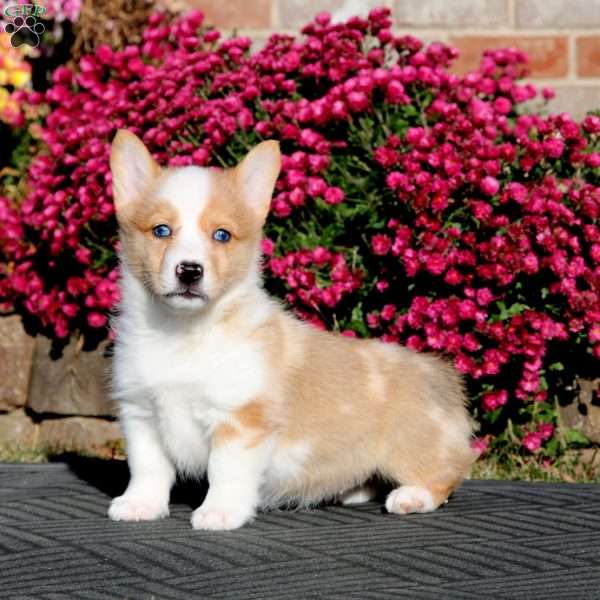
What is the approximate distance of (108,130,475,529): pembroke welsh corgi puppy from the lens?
395 centimetres

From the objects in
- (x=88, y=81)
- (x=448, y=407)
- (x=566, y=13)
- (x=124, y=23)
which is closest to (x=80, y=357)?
(x=88, y=81)

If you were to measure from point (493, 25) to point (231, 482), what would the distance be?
3846 millimetres

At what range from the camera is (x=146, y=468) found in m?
4.14

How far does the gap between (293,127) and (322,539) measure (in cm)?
238

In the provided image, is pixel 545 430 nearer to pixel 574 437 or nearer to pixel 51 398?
pixel 574 437

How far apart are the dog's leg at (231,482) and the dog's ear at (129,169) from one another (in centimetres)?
90

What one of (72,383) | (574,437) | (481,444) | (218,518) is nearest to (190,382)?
(218,518)

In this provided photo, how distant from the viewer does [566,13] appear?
682cm

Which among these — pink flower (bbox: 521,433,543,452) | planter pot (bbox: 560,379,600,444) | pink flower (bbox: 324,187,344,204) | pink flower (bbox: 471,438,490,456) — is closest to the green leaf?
planter pot (bbox: 560,379,600,444)

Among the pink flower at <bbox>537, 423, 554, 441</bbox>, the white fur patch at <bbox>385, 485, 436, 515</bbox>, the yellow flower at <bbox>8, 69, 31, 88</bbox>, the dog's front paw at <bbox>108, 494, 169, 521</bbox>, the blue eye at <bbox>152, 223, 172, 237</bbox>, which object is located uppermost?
the yellow flower at <bbox>8, 69, 31, 88</bbox>

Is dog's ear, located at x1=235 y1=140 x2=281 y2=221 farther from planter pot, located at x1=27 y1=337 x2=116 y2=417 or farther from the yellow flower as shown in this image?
the yellow flower

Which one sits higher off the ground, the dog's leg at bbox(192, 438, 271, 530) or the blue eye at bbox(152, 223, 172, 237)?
the blue eye at bbox(152, 223, 172, 237)

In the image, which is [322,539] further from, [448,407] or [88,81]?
[88,81]

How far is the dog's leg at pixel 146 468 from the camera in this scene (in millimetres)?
4125
